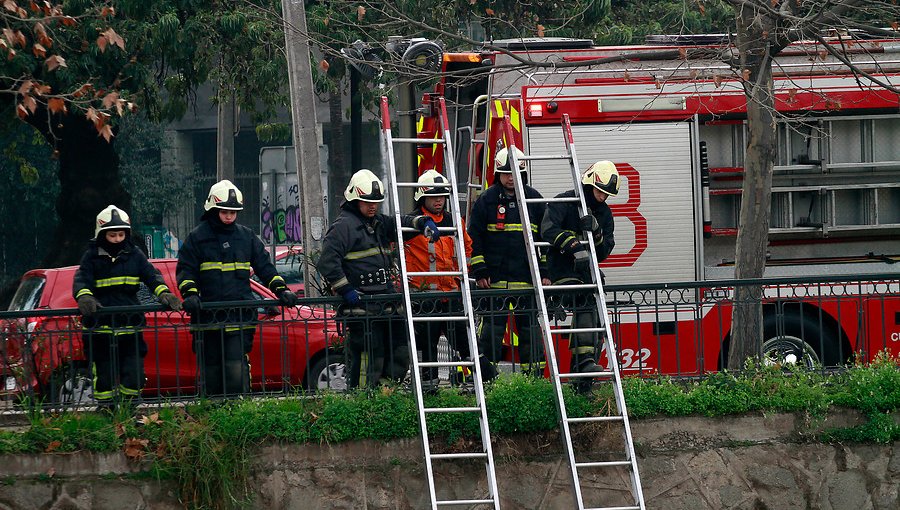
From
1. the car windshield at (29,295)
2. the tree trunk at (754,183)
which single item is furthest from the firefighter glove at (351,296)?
the car windshield at (29,295)

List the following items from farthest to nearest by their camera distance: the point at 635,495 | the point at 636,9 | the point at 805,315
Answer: the point at 636,9
the point at 805,315
the point at 635,495

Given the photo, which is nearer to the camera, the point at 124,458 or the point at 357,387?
the point at 124,458

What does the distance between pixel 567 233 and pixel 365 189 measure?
1425mm

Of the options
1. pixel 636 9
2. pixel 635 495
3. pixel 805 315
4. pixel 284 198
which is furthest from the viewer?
pixel 636 9

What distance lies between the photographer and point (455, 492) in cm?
787

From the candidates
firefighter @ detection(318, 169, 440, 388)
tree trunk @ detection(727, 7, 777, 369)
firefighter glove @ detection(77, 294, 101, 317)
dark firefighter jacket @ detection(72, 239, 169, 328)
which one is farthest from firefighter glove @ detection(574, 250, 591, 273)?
firefighter glove @ detection(77, 294, 101, 317)

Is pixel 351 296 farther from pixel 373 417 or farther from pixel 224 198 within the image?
pixel 224 198

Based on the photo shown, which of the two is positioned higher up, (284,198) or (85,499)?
(284,198)

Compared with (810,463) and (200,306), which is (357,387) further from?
(810,463)

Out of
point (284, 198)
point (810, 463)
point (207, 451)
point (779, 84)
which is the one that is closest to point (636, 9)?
point (284, 198)

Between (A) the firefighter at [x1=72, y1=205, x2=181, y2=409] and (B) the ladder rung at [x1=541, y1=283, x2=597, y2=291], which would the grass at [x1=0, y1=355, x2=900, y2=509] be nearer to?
(A) the firefighter at [x1=72, y1=205, x2=181, y2=409]

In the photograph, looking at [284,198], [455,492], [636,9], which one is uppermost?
[636,9]

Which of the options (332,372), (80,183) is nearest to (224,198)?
(332,372)

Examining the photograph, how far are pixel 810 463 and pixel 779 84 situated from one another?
3877 mm
